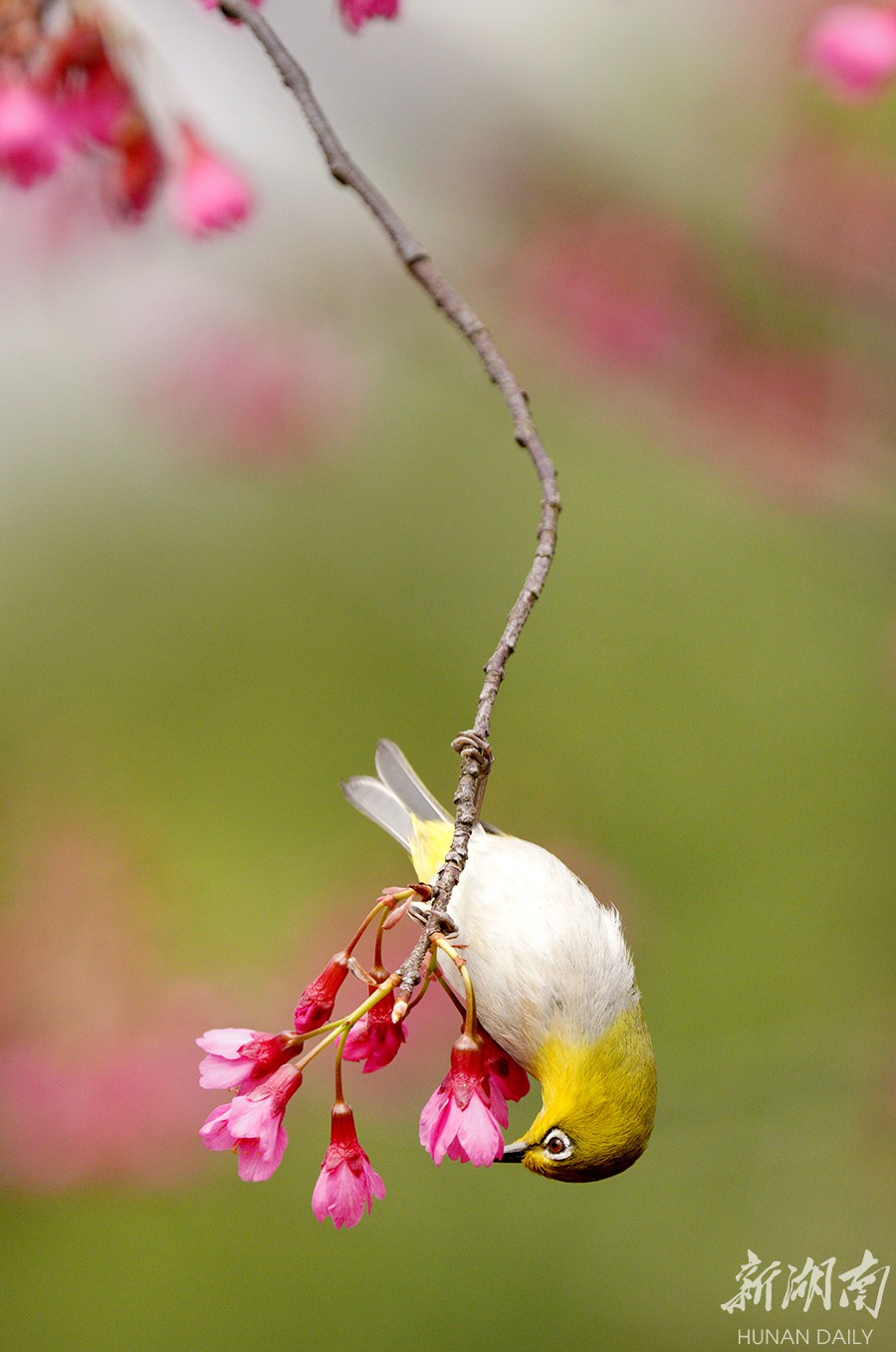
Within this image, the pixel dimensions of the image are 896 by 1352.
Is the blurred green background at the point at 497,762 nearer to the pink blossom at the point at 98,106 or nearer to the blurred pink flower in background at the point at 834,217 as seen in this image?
the blurred pink flower in background at the point at 834,217

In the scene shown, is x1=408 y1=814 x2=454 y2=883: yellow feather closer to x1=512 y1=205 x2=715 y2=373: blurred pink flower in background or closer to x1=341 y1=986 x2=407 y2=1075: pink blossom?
x1=341 y1=986 x2=407 y2=1075: pink blossom

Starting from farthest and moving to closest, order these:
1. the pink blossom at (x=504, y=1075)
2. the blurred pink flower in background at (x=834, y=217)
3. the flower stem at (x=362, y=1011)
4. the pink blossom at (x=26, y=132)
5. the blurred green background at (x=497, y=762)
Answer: the blurred green background at (x=497, y=762), the blurred pink flower in background at (x=834, y=217), the pink blossom at (x=26, y=132), the pink blossom at (x=504, y=1075), the flower stem at (x=362, y=1011)

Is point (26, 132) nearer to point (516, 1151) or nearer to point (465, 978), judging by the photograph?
point (465, 978)

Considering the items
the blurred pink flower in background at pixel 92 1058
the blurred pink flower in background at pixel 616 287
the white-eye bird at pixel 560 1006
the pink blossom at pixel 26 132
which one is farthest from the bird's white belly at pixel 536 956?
the blurred pink flower in background at pixel 616 287

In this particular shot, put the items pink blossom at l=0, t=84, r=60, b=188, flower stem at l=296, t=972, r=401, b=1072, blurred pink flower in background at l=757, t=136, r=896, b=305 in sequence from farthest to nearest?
blurred pink flower in background at l=757, t=136, r=896, b=305 → pink blossom at l=0, t=84, r=60, b=188 → flower stem at l=296, t=972, r=401, b=1072

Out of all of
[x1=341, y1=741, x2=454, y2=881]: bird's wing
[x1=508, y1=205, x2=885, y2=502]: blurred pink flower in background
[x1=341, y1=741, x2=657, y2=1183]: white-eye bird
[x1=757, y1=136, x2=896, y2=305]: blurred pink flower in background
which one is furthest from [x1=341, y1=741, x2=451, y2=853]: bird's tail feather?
[x1=508, y1=205, x2=885, y2=502]: blurred pink flower in background

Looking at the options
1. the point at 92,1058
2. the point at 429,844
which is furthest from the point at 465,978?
the point at 92,1058
